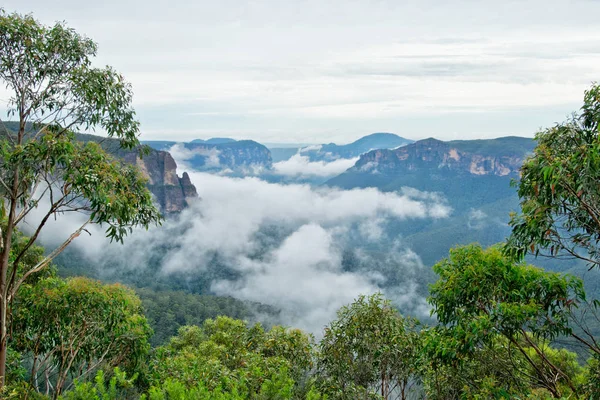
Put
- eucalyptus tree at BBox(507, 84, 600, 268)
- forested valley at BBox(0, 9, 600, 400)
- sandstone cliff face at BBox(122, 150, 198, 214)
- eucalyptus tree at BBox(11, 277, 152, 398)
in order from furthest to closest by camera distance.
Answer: sandstone cliff face at BBox(122, 150, 198, 214) → eucalyptus tree at BBox(11, 277, 152, 398) → forested valley at BBox(0, 9, 600, 400) → eucalyptus tree at BBox(507, 84, 600, 268)

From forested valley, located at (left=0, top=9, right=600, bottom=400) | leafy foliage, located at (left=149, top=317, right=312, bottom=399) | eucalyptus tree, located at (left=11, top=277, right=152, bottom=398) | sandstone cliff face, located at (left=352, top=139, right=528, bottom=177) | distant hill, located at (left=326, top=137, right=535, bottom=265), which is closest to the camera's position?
forested valley, located at (left=0, top=9, right=600, bottom=400)

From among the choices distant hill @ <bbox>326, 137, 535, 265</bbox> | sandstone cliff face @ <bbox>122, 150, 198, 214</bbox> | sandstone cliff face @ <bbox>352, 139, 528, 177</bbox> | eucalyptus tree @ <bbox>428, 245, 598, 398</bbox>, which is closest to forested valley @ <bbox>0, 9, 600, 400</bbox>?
eucalyptus tree @ <bbox>428, 245, 598, 398</bbox>

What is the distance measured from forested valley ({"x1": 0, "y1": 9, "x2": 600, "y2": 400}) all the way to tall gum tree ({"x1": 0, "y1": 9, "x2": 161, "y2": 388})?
23 millimetres

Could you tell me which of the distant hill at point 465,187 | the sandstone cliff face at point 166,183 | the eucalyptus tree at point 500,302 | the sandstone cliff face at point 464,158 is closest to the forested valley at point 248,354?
the eucalyptus tree at point 500,302

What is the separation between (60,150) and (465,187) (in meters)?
189

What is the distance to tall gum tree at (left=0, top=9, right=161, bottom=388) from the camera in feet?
18.7

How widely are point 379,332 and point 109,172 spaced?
645cm

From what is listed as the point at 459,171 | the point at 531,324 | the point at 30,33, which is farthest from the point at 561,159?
the point at 459,171

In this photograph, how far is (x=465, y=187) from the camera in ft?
588

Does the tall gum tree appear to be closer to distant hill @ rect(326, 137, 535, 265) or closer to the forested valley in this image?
the forested valley

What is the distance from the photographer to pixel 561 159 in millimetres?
5504

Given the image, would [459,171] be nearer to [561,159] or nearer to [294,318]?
[294,318]

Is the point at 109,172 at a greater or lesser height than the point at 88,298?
greater

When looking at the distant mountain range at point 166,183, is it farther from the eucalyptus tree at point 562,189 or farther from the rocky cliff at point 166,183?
the eucalyptus tree at point 562,189
